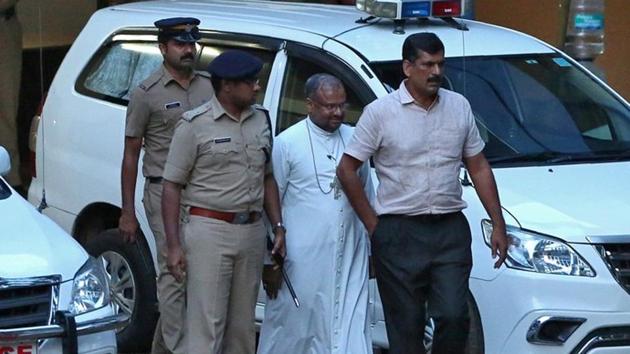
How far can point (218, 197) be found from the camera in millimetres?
6762

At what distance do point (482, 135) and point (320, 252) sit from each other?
1.24 meters

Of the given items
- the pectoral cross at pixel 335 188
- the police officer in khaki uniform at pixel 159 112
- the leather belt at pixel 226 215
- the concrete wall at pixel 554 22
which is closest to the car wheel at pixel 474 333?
the pectoral cross at pixel 335 188

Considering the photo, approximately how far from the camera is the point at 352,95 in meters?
7.66

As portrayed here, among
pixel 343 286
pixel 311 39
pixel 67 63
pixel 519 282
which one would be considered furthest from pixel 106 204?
pixel 519 282

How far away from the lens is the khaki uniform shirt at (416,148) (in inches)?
261

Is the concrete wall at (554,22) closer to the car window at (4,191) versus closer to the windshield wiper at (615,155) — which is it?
the windshield wiper at (615,155)

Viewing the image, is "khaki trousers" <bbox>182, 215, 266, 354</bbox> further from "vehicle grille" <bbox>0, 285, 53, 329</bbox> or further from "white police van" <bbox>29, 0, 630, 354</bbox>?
"vehicle grille" <bbox>0, 285, 53, 329</bbox>

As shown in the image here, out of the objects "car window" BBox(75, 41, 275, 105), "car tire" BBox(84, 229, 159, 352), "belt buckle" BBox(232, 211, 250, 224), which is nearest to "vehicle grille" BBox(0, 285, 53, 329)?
"belt buckle" BBox(232, 211, 250, 224)

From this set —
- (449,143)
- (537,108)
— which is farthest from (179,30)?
(537,108)

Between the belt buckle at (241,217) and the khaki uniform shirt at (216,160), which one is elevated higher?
the khaki uniform shirt at (216,160)

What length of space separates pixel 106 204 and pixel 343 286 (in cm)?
226

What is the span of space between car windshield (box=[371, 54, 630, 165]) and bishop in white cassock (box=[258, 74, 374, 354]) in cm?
76

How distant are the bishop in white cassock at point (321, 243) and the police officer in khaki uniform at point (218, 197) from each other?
121 mm

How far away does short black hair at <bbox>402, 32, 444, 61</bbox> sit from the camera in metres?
6.63
